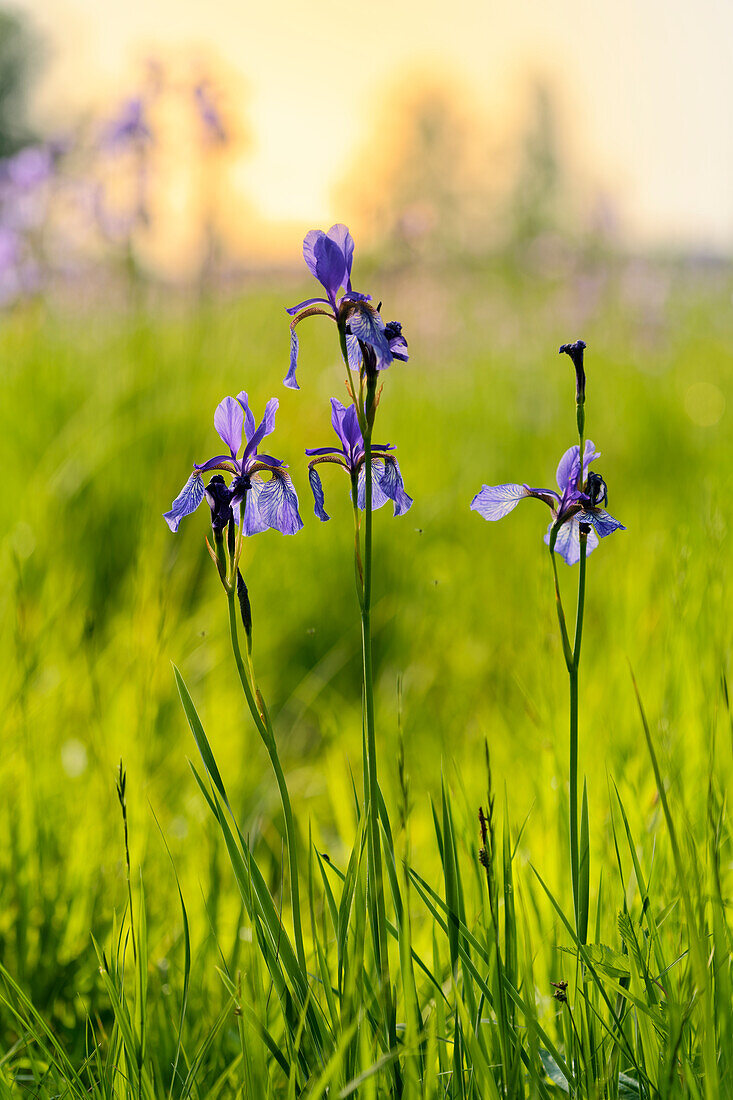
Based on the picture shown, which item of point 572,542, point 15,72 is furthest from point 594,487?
point 15,72

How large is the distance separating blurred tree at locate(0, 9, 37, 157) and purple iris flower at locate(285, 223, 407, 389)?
33308 mm

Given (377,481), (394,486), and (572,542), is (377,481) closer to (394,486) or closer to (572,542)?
(394,486)

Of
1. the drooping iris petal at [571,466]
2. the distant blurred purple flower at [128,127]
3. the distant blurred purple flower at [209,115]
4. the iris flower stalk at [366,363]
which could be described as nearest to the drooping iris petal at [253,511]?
the iris flower stalk at [366,363]

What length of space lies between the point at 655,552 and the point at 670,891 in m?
1.61

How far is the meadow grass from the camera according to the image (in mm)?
919

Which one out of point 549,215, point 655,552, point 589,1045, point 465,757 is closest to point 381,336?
point 589,1045

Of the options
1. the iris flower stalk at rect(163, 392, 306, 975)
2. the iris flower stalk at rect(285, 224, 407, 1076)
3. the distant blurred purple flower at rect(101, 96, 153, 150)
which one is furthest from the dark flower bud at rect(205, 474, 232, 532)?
the distant blurred purple flower at rect(101, 96, 153, 150)

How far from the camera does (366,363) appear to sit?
0.82 metres

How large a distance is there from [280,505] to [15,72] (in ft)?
118

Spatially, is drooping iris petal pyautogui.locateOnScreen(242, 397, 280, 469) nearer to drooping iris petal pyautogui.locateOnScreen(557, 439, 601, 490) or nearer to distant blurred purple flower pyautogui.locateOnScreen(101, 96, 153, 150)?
drooping iris petal pyautogui.locateOnScreen(557, 439, 601, 490)

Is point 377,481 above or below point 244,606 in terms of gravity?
above

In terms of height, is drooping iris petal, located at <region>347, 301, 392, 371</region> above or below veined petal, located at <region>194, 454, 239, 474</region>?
above

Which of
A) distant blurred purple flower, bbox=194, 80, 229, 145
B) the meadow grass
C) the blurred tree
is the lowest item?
the meadow grass

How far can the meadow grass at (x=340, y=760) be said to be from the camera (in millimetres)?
919
